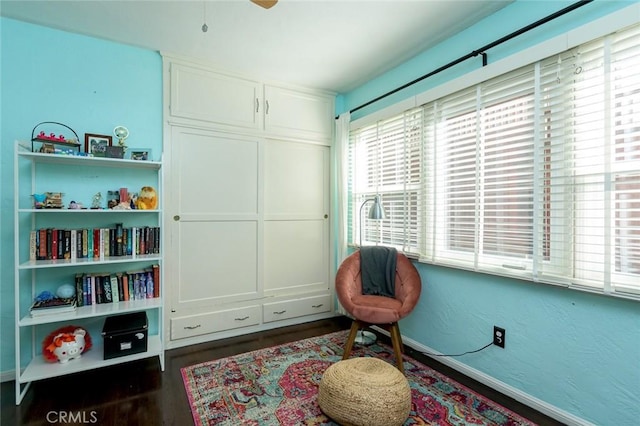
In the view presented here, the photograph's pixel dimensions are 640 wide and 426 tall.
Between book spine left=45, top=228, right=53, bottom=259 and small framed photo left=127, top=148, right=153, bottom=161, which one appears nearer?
book spine left=45, top=228, right=53, bottom=259

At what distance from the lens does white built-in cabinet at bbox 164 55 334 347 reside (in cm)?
275

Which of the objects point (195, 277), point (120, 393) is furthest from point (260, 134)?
point (120, 393)

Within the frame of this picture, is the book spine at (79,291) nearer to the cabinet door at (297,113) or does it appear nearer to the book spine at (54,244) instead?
the book spine at (54,244)

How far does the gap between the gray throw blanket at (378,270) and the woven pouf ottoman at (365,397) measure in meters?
0.87

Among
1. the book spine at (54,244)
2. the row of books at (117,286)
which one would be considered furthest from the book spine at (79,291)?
the book spine at (54,244)

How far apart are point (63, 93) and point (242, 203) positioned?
5.24 ft

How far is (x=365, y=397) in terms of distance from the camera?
1.58 metres

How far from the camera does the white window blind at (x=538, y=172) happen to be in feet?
5.00

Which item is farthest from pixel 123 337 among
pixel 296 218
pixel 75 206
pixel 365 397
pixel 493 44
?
pixel 493 44

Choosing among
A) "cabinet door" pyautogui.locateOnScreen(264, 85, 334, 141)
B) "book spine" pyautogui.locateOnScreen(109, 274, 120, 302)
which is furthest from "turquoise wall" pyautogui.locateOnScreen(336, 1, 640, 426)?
"book spine" pyautogui.locateOnScreen(109, 274, 120, 302)

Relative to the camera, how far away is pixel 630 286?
148 cm

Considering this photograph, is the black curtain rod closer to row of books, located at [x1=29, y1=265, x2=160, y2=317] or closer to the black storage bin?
row of books, located at [x1=29, y1=265, x2=160, y2=317]

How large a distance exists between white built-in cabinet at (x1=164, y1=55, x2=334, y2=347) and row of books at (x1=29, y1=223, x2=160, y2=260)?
10.7 inches

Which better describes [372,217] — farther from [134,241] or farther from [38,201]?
[38,201]
